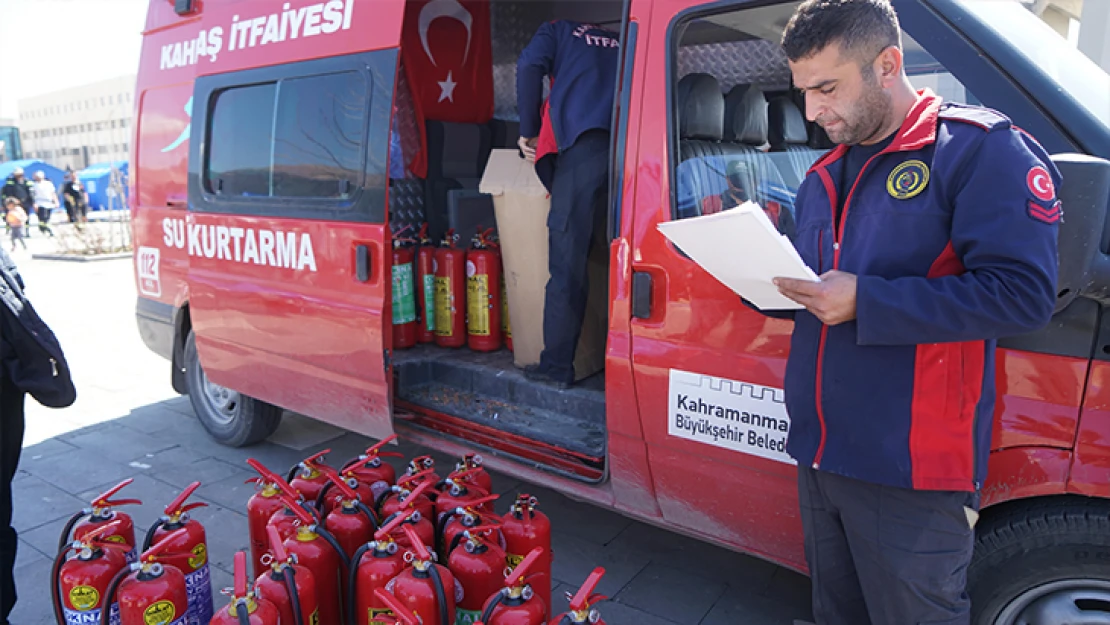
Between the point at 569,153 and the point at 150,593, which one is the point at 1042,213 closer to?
the point at 569,153

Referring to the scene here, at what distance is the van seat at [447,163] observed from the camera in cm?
470

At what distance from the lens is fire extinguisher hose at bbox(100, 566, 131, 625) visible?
2.14 meters

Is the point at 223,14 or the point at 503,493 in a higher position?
the point at 223,14

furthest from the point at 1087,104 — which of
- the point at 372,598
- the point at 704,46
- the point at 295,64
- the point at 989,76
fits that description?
the point at 295,64

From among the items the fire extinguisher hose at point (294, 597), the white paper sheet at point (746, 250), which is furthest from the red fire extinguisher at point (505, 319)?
the white paper sheet at point (746, 250)

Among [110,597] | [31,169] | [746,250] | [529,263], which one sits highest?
[31,169]

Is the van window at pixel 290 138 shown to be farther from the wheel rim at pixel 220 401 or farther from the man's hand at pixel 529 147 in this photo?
the wheel rim at pixel 220 401

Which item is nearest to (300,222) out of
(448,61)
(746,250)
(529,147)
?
(529,147)

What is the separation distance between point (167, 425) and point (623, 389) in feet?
12.9

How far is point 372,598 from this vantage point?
2188 mm

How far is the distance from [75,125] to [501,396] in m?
63.4

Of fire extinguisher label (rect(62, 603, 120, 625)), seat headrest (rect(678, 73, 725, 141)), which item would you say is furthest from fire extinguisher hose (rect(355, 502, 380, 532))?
seat headrest (rect(678, 73, 725, 141))

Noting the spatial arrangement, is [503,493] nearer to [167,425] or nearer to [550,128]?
[550,128]

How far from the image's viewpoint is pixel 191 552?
93.8 inches
